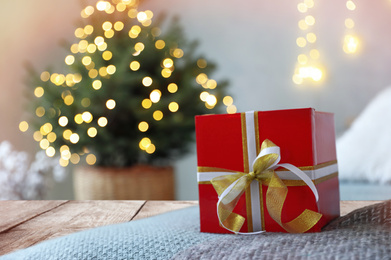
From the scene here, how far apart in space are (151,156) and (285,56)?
1127 millimetres

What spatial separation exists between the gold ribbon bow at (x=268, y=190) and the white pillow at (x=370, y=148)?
125cm

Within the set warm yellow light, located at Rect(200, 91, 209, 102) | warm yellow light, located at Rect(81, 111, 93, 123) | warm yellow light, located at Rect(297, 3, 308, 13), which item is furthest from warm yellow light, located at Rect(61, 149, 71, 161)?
warm yellow light, located at Rect(297, 3, 308, 13)

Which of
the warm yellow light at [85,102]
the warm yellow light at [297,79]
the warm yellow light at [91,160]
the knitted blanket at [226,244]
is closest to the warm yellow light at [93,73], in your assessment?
the warm yellow light at [85,102]

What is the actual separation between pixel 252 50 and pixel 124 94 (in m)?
1.10

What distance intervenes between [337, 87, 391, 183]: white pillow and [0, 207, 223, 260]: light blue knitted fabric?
131 centimetres

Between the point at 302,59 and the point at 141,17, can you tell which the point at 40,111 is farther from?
the point at 302,59

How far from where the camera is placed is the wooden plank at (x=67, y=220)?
61cm

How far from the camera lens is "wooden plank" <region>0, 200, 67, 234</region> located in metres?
0.72

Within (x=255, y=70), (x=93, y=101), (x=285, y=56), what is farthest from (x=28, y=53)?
(x=285, y=56)

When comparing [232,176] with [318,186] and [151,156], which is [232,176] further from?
[151,156]

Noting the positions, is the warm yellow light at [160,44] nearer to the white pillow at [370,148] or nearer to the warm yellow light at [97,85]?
the warm yellow light at [97,85]

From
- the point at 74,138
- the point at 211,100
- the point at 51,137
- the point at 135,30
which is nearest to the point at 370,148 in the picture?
the point at 211,100

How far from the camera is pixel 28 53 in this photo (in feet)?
9.14

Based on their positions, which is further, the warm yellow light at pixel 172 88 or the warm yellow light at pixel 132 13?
the warm yellow light at pixel 132 13
